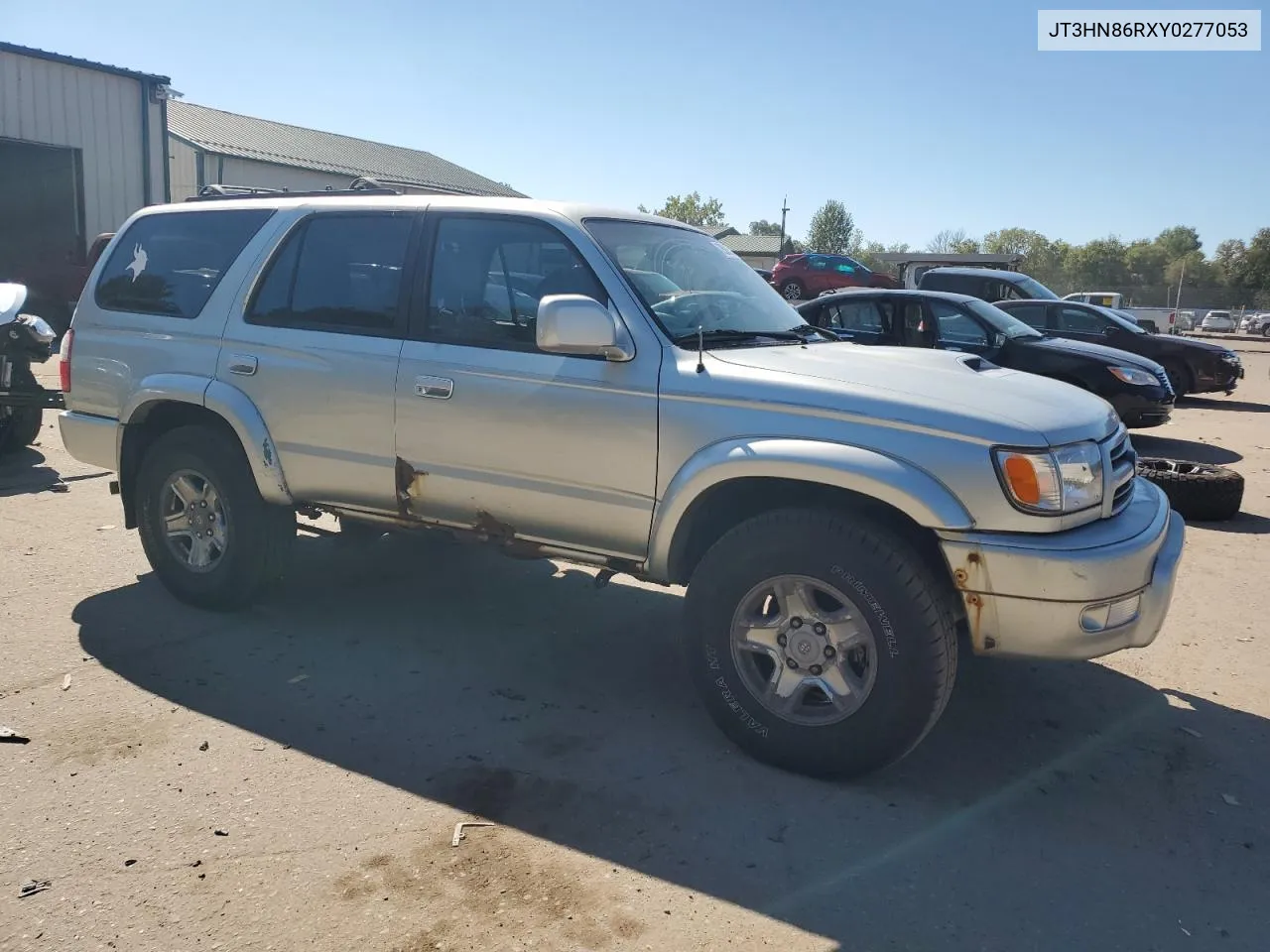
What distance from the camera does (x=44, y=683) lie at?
4027mm

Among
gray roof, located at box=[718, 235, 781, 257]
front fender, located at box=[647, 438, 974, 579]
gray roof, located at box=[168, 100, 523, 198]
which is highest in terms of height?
gray roof, located at box=[718, 235, 781, 257]

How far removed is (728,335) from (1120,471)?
5.02 feet

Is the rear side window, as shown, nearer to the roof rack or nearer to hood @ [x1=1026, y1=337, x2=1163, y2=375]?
the roof rack

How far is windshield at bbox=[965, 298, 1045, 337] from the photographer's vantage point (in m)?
10.4

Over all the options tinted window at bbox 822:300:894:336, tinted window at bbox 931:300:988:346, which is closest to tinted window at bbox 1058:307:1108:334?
tinted window at bbox 931:300:988:346

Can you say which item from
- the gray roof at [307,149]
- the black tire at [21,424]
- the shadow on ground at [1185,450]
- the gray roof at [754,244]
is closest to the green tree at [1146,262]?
the gray roof at [754,244]

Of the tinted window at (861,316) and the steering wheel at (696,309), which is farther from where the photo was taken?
the tinted window at (861,316)

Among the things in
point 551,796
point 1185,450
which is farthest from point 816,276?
point 551,796

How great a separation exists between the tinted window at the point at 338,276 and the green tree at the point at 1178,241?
10496cm

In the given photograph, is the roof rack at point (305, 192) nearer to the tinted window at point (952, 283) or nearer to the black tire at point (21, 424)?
the black tire at point (21, 424)

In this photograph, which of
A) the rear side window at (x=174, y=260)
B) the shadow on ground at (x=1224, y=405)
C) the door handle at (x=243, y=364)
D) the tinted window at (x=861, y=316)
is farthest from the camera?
the shadow on ground at (x=1224, y=405)

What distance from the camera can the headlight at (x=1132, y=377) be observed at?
392 inches

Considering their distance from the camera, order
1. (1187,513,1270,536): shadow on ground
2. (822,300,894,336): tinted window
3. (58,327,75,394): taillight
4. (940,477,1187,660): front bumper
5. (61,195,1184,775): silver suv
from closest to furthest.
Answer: (940,477,1187,660): front bumper
(61,195,1184,775): silver suv
(58,327,75,394): taillight
(1187,513,1270,536): shadow on ground
(822,300,894,336): tinted window

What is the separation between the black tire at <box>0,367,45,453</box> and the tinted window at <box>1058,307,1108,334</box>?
11.9 metres
